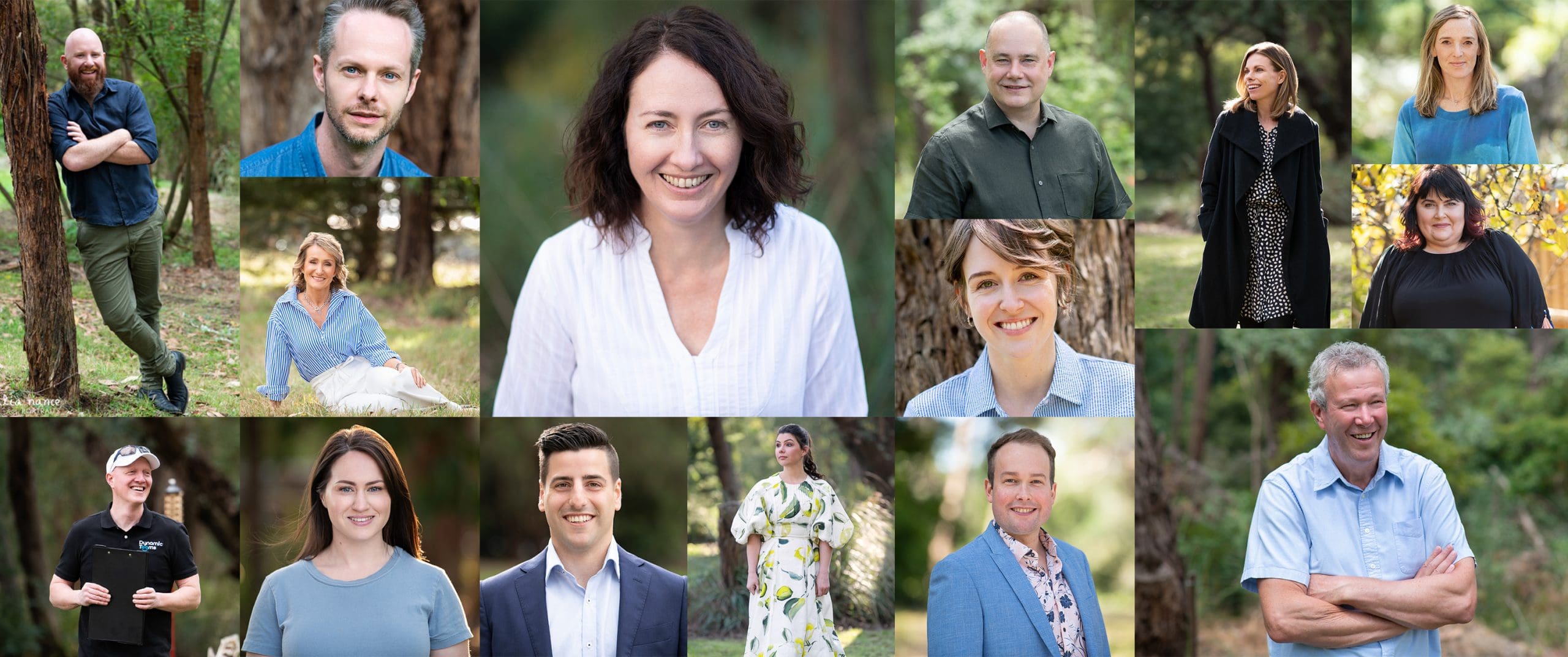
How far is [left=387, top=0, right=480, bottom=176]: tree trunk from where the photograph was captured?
577cm

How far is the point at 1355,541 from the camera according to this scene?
186 inches

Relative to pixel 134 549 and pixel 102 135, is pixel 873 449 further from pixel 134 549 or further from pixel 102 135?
pixel 102 135

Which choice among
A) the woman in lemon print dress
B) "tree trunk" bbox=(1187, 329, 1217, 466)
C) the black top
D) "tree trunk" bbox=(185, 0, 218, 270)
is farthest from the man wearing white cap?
"tree trunk" bbox=(1187, 329, 1217, 466)

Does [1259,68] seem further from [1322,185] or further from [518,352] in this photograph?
[518,352]

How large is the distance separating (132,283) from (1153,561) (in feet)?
17.7

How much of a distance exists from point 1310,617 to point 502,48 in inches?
174

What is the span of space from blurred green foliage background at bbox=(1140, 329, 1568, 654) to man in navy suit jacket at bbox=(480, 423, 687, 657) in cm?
368

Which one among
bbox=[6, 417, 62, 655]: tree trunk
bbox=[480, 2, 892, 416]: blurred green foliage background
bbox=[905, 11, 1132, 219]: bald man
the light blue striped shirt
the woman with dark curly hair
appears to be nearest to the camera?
the woman with dark curly hair

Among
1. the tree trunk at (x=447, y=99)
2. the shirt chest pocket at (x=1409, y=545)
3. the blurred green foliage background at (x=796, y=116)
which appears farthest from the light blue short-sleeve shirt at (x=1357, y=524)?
the tree trunk at (x=447, y=99)

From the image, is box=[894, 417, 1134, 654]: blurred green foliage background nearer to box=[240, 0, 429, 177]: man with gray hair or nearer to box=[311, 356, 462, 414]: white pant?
box=[311, 356, 462, 414]: white pant

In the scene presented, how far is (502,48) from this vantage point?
6074mm

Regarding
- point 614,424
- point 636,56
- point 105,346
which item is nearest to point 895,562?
point 614,424

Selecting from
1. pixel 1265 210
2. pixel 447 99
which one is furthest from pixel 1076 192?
pixel 447 99

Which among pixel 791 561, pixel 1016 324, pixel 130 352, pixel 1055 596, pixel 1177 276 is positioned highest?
pixel 1177 276
